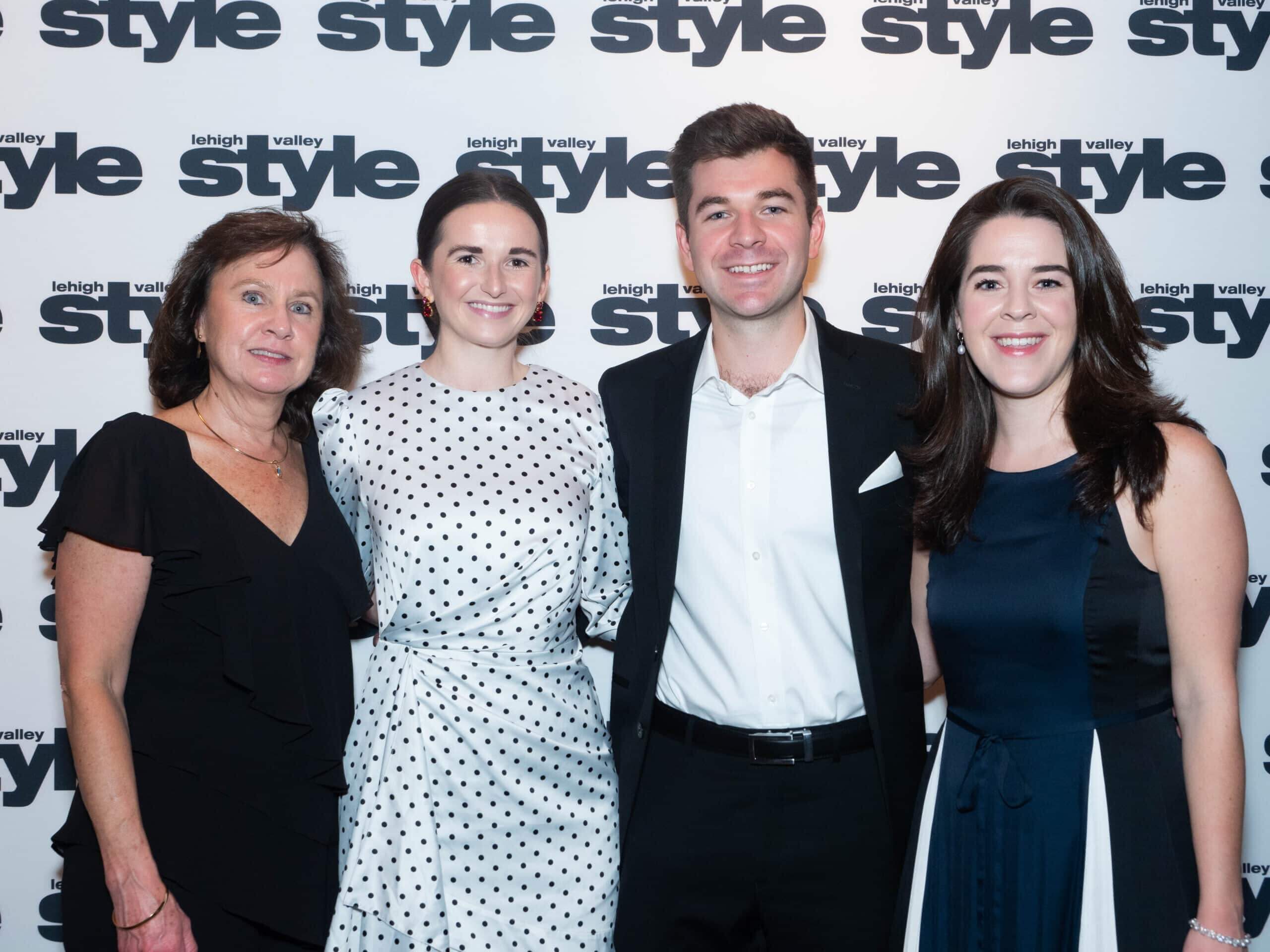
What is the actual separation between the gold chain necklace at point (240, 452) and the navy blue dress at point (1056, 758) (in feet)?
4.91

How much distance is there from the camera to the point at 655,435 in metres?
2.39

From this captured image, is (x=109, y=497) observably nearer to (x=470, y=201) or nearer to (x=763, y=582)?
(x=470, y=201)

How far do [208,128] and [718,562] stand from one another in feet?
6.69

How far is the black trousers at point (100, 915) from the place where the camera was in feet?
6.61

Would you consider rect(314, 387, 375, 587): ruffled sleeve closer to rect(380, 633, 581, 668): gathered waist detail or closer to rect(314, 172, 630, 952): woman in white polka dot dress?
rect(314, 172, 630, 952): woman in white polka dot dress

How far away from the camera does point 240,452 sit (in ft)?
7.52

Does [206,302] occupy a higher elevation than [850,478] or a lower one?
higher

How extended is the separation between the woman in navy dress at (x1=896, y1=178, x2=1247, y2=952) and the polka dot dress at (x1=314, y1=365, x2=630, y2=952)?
28.3 inches

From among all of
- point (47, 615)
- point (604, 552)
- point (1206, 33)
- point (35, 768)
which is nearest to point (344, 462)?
point (604, 552)

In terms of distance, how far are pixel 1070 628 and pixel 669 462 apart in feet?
2.96

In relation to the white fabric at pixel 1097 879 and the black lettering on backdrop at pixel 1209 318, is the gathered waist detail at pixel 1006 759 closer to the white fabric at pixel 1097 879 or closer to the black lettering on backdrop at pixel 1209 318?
the white fabric at pixel 1097 879

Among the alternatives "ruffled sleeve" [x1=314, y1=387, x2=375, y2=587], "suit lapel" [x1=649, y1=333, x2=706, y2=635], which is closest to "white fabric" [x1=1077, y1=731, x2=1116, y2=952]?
"suit lapel" [x1=649, y1=333, x2=706, y2=635]

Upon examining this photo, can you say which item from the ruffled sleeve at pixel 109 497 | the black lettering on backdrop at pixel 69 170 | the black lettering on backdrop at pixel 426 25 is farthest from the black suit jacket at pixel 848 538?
the black lettering on backdrop at pixel 69 170

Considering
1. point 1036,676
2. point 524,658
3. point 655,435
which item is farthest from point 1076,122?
point 524,658
